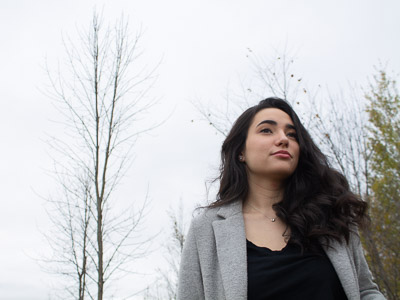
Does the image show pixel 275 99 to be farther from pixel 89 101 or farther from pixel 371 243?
pixel 371 243

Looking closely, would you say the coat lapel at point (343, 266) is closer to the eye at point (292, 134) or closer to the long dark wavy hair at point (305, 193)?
the long dark wavy hair at point (305, 193)

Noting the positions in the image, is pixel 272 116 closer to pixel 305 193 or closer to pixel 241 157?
pixel 241 157

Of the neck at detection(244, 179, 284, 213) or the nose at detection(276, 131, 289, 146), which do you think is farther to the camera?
the neck at detection(244, 179, 284, 213)

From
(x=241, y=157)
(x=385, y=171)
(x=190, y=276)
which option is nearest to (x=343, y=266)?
(x=190, y=276)

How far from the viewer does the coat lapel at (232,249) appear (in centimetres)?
189

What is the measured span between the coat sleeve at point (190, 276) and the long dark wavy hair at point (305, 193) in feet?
1.04

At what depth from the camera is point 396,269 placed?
696 centimetres

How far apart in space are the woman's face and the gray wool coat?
26 cm

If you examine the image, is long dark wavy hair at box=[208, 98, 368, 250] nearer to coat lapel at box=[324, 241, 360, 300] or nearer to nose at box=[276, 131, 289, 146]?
coat lapel at box=[324, 241, 360, 300]

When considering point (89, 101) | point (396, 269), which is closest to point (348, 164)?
point (396, 269)

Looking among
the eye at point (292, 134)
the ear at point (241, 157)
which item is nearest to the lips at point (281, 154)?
the eye at point (292, 134)

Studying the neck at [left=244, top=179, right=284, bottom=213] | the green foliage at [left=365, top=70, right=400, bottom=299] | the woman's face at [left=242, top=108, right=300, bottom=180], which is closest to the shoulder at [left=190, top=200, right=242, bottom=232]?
the neck at [left=244, top=179, right=284, bottom=213]

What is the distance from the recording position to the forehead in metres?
2.35

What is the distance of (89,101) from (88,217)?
2711 mm
